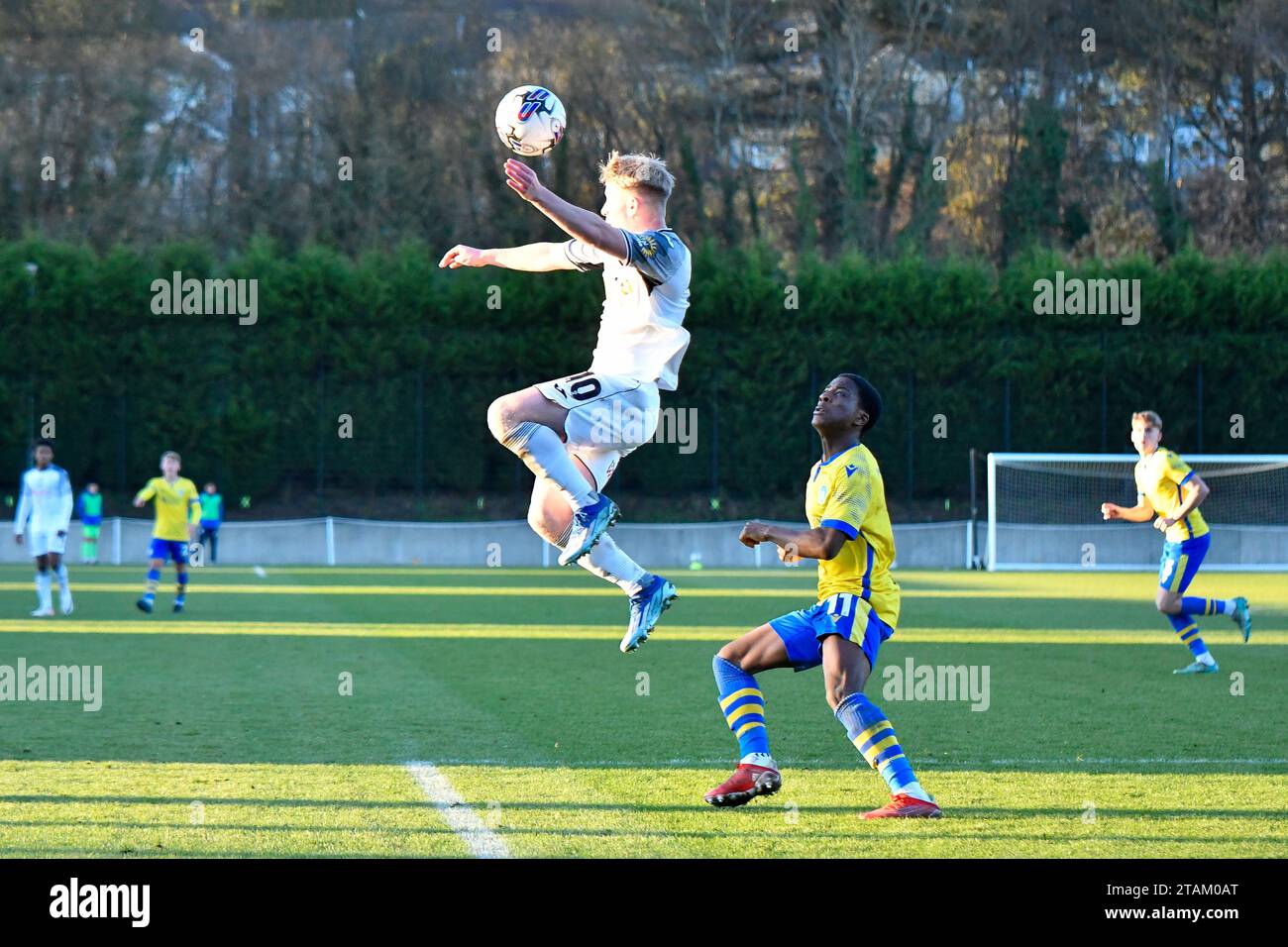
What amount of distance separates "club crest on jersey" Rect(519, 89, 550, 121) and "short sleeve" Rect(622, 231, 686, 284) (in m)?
0.67

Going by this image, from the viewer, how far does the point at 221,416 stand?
3734 centimetres

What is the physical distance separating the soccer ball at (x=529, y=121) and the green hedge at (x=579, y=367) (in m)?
29.7

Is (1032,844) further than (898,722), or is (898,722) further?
(898,722)

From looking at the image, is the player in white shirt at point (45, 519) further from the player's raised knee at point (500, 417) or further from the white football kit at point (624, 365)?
the white football kit at point (624, 365)

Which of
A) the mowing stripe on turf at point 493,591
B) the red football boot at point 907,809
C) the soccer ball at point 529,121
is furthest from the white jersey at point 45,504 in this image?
the red football boot at point 907,809

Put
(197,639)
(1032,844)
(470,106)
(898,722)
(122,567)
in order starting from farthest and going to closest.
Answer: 1. (470,106)
2. (122,567)
3. (197,639)
4. (898,722)
5. (1032,844)

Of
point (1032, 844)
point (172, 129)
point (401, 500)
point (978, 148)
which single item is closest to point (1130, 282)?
point (978, 148)

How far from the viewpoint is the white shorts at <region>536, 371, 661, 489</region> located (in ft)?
26.2

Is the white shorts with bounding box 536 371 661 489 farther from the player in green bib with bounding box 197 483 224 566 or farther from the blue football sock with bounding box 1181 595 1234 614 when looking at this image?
the player in green bib with bounding box 197 483 224 566

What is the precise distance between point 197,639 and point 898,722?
905 centimetres

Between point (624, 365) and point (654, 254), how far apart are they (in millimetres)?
732

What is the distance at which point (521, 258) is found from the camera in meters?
8.08

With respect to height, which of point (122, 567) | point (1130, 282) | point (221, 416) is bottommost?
point (122, 567)

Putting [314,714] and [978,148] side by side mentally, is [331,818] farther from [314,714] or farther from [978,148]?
[978,148]
